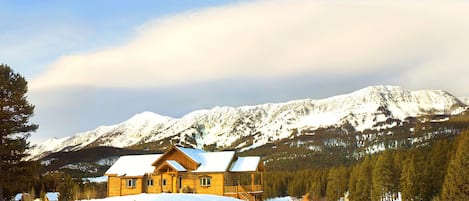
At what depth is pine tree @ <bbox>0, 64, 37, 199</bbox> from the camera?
30812mm

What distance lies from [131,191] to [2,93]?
104 ft

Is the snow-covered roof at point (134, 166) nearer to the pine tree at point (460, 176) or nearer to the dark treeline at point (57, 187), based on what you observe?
the dark treeline at point (57, 187)

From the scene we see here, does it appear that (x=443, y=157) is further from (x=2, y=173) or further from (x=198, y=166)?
(x=2, y=173)

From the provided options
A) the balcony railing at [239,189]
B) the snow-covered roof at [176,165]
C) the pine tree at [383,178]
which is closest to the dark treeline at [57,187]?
the snow-covered roof at [176,165]

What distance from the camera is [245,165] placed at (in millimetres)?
60219

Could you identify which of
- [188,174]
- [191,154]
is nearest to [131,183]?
[188,174]

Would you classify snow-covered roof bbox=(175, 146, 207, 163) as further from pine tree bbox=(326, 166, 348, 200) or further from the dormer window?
pine tree bbox=(326, 166, 348, 200)

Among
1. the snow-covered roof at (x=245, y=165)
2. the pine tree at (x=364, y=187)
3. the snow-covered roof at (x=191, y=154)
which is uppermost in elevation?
the snow-covered roof at (x=191, y=154)

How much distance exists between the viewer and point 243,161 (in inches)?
2429

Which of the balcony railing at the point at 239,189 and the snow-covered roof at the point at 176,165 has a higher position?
the snow-covered roof at the point at 176,165

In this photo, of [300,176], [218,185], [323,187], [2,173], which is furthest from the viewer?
[300,176]

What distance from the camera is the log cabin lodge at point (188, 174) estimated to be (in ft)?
192

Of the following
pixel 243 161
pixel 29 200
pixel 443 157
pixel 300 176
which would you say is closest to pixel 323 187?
pixel 300 176

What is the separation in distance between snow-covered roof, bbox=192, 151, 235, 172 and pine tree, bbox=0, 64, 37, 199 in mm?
29003
